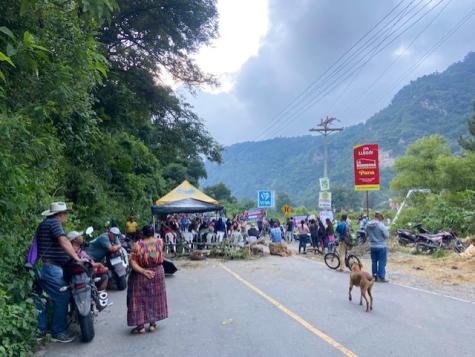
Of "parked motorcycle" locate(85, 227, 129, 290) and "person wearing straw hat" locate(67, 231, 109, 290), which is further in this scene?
"parked motorcycle" locate(85, 227, 129, 290)

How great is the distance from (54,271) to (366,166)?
16454mm

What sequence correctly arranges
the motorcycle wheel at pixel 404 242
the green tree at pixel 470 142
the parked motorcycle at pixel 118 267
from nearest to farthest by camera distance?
the parked motorcycle at pixel 118 267 → the motorcycle wheel at pixel 404 242 → the green tree at pixel 470 142

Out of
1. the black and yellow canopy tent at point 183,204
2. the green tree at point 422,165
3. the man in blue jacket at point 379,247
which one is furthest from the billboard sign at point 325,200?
the green tree at point 422,165

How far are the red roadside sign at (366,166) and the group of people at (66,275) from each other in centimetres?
1506

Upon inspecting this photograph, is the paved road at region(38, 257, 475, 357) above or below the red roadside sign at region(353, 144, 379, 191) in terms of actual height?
below

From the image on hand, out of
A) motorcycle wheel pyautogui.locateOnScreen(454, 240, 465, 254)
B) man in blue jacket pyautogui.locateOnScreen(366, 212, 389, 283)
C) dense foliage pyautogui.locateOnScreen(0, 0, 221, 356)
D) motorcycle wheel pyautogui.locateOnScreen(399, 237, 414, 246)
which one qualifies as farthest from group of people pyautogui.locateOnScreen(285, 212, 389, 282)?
dense foliage pyautogui.locateOnScreen(0, 0, 221, 356)

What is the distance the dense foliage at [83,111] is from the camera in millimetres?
5254

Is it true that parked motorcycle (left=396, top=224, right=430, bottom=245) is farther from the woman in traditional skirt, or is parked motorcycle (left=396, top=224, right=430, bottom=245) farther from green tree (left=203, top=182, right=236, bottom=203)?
green tree (left=203, top=182, right=236, bottom=203)

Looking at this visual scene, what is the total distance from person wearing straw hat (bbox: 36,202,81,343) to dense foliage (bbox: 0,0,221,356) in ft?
1.16

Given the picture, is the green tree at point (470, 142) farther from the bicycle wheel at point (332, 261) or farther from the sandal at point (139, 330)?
the sandal at point (139, 330)

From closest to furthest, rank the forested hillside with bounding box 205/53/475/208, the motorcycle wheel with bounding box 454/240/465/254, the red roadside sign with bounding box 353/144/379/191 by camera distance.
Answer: the motorcycle wheel with bounding box 454/240/465/254 → the red roadside sign with bounding box 353/144/379/191 → the forested hillside with bounding box 205/53/475/208

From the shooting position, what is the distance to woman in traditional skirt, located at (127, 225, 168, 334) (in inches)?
252

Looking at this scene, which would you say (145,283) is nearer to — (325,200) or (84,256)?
(84,256)

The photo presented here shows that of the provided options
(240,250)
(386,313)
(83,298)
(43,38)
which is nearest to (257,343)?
(83,298)
